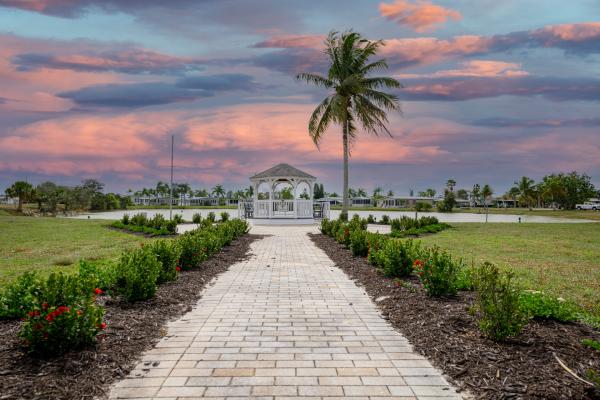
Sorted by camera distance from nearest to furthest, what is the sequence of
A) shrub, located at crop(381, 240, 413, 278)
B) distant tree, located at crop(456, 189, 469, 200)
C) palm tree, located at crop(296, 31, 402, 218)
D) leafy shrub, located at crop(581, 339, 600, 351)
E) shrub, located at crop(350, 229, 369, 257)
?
leafy shrub, located at crop(581, 339, 600, 351), shrub, located at crop(381, 240, 413, 278), shrub, located at crop(350, 229, 369, 257), palm tree, located at crop(296, 31, 402, 218), distant tree, located at crop(456, 189, 469, 200)

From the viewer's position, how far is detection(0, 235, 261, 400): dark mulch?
343 centimetres

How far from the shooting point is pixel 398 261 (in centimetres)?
809

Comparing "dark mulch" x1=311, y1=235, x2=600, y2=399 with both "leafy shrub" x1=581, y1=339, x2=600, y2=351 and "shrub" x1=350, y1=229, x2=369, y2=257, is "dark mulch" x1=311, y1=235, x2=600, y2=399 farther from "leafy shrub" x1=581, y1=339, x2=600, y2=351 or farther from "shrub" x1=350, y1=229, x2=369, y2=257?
"shrub" x1=350, y1=229, x2=369, y2=257

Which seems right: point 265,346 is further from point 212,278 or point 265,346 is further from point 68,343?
point 212,278

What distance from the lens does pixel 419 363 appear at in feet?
13.5

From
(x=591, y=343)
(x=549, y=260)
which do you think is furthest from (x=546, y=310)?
(x=549, y=260)

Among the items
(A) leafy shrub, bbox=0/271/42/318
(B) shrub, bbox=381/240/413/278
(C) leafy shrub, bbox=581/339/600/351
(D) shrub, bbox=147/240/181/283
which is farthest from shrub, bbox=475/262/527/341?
(D) shrub, bbox=147/240/181/283

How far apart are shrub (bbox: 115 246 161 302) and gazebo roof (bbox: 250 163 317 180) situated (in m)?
20.9

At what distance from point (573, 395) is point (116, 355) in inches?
157

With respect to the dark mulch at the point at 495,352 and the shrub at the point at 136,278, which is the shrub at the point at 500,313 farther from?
the shrub at the point at 136,278

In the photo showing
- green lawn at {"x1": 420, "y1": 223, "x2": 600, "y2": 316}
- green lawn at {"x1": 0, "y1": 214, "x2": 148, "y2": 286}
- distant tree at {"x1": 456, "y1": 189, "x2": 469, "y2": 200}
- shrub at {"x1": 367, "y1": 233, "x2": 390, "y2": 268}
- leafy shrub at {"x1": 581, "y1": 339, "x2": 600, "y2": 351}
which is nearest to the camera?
leafy shrub at {"x1": 581, "y1": 339, "x2": 600, "y2": 351}

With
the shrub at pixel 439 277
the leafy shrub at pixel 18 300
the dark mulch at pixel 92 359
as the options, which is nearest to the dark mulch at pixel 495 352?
the shrub at pixel 439 277

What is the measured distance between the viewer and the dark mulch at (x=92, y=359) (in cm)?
343

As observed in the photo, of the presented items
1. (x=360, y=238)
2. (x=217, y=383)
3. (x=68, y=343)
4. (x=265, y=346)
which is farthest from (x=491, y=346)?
(x=360, y=238)
